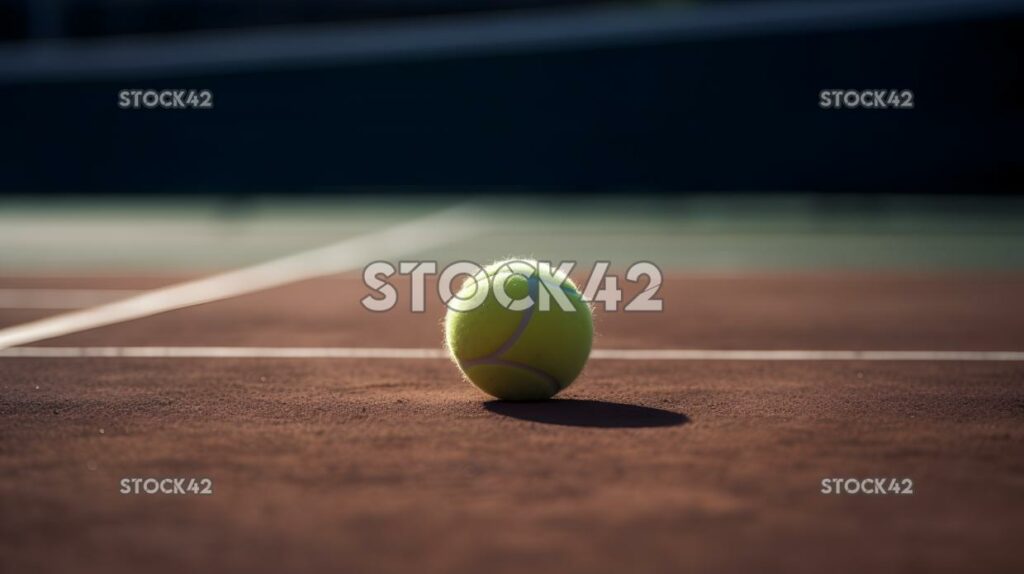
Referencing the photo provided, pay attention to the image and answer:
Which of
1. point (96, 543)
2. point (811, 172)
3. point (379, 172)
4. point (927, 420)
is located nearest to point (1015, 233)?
point (811, 172)

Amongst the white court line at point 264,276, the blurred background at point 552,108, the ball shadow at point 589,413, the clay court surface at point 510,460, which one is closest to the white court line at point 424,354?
the clay court surface at point 510,460

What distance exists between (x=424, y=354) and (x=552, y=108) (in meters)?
18.0

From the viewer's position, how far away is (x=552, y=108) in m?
24.7

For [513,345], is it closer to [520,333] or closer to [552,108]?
[520,333]

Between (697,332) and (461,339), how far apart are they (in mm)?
3208

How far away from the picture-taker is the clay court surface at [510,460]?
10.5 feet

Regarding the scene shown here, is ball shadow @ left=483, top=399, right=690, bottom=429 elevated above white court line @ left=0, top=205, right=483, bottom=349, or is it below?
below

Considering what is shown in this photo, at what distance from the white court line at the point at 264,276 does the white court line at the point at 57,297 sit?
0.61 feet

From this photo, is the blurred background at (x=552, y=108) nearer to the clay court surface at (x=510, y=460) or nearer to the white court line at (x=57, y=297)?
the white court line at (x=57, y=297)

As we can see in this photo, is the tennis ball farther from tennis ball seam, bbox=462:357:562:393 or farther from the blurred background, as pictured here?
the blurred background

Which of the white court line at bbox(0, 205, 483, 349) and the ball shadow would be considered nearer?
the ball shadow

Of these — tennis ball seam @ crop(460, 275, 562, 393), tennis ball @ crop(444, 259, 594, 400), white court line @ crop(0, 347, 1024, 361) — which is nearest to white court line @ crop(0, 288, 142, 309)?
white court line @ crop(0, 347, 1024, 361)

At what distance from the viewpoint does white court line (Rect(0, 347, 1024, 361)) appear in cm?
697

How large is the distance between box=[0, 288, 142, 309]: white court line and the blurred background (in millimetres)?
14087
